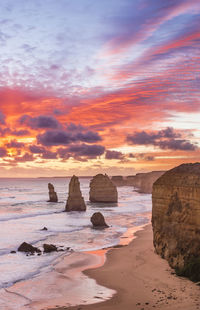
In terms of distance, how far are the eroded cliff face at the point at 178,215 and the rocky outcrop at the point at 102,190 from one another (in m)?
60.2

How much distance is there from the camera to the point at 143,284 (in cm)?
1902

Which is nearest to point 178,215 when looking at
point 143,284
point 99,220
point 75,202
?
point 143,284

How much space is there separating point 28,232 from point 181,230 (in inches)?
1093

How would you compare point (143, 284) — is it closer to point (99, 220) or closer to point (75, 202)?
point (99, 220)

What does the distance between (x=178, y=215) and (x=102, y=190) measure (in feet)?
217

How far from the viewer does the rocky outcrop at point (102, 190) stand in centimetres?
8438

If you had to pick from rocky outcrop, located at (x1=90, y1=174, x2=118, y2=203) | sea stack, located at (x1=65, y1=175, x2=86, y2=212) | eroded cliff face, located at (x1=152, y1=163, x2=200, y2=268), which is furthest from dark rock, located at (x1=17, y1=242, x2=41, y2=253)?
rocky outcrop, located at (x1=90, y1=174, x2=118, y2=203)

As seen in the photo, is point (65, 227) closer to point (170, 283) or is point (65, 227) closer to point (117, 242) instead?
point (117, 242)

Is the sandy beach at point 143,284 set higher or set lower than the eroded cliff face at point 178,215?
lower

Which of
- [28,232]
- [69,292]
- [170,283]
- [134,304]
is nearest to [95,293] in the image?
[69,292]

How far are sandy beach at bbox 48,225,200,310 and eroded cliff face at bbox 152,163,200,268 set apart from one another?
49.7 inches

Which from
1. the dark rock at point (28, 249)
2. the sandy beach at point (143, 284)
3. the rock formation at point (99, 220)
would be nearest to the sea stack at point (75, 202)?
the rock formation at point (99, 220)

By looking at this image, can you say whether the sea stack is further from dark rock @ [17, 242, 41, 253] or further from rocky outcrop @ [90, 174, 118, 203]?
dark rock @ [17, 242, 41, 253]

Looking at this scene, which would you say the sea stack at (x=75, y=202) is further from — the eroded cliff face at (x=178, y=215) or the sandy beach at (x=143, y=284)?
the eroded cliff face at (x=178, y=215)
